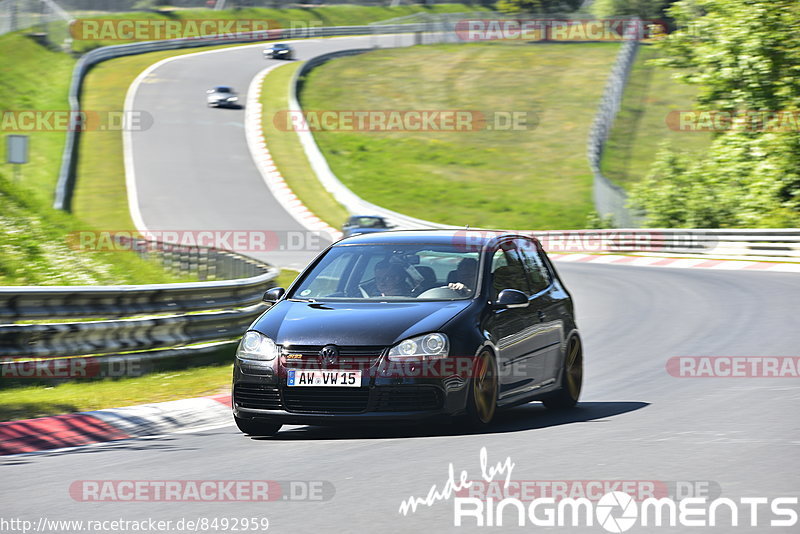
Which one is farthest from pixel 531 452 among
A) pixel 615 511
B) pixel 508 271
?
pixel 508 271

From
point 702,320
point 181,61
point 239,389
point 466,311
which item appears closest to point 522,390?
point 466,311

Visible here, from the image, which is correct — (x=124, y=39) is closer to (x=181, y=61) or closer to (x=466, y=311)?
(x=181, y=61)

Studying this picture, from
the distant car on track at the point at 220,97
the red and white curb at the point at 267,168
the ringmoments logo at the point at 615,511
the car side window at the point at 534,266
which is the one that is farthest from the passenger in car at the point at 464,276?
the distant car on track at the point at 220,97

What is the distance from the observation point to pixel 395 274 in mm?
9125

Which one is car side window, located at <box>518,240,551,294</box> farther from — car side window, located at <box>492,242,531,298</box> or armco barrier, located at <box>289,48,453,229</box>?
armco barrier, located at <box>289,48,453,229</box>

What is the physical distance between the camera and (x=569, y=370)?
32.7ft

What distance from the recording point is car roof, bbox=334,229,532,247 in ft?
31.0

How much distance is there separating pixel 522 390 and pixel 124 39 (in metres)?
72.3

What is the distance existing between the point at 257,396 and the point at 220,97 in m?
53.9

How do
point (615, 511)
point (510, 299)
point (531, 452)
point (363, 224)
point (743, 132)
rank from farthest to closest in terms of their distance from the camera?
point (363, 224) < point (743, 132) < point (510, 299) < point (531, 452) < point (615, 511)

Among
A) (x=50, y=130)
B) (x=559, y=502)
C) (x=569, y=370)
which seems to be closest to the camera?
(x=559, y=502)

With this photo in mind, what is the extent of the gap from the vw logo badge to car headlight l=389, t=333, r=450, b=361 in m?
0.37

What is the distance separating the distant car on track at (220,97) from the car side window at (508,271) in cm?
5237

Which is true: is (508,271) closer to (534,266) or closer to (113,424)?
(534,266)
